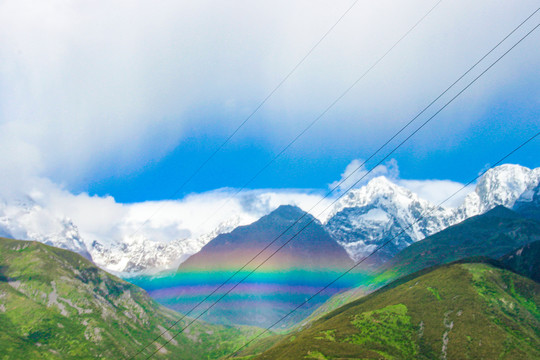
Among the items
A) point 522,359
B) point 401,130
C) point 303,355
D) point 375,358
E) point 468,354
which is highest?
point 401,130

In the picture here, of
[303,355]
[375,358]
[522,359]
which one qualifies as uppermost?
[303,355]

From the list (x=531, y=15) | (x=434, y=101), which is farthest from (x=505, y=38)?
(x=434, y=101)

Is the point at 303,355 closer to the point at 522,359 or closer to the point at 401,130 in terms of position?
→ the point at 522,359

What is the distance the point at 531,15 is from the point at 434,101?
1245 centimetres

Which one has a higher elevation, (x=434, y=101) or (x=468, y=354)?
(x=434, y=101)

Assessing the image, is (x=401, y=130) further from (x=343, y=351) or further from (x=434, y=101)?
(x=343, y=351)

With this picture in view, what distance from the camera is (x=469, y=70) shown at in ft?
119

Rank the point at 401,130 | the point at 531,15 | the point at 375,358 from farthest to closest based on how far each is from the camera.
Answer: the point at 375,358, the point at 401,130, the point at 531,15

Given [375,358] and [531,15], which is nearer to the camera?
A: [531,15]

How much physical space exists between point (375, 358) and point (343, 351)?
18.1m

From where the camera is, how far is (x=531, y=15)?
35.4 m

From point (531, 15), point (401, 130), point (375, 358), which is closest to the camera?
point (531, 15)

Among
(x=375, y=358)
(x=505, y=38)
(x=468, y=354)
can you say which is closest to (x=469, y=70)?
(x=505, y=38)

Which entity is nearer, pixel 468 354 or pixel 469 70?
pixel 469 70
